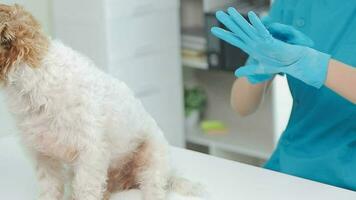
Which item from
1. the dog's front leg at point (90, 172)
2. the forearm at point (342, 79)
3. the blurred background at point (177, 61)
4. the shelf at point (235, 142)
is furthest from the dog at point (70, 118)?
the shelf at point (235, 142)

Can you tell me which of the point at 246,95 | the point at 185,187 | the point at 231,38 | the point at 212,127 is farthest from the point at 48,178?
the point at 212,127

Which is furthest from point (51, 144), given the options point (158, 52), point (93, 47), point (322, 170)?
point (158, 52)

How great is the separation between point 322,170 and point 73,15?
1099 millimetres

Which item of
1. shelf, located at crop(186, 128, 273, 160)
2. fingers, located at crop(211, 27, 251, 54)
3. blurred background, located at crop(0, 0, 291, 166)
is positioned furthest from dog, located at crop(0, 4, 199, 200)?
shelf, located at crop(186, 128, 273, 160)

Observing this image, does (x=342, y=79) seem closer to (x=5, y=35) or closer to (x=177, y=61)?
(x=5, y=35)

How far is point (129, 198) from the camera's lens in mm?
1032

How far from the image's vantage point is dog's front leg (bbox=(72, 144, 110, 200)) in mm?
903

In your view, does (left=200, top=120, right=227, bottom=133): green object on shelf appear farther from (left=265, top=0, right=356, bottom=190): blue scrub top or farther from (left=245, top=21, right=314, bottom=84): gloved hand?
(left=245, top=21, right=314, bottom=84): gloved hand

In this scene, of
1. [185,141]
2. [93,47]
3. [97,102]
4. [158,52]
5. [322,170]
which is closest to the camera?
[97,102]

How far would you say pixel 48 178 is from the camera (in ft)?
3.23

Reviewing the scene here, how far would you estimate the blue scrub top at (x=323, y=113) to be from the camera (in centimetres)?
115

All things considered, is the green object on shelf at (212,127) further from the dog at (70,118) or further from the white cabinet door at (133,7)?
the dog at (70,118)

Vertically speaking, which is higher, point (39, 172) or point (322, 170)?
point (39, 172)

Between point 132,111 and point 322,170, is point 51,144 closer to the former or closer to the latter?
point 132,111
